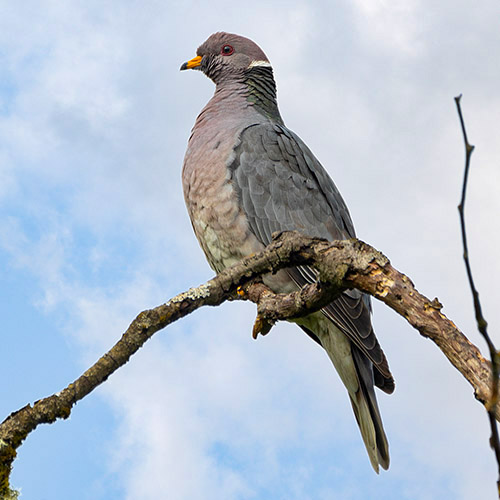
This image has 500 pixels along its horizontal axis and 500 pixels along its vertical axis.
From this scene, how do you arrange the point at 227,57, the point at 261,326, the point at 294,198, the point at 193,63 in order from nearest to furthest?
the point at 261,326 → the point at 294,198 → the point at 227,57 → the point at 193,63

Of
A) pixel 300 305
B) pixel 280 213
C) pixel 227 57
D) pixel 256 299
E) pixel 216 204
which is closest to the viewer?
pixel 300 305

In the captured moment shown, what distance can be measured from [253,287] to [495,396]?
104 inches

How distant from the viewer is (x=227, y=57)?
5887 millimetres

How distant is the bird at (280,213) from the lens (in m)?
4.59

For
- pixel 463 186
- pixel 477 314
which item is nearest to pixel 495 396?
pixel 477 314

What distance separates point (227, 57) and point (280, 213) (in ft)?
5.90

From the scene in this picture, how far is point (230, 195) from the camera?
4777 mm

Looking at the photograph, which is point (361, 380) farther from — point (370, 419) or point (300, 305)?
point (300, 305)

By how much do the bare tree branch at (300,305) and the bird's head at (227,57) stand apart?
119 inches

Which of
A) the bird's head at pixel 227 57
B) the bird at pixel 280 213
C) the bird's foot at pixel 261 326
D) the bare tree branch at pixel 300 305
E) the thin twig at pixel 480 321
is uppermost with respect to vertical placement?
the bird's head at pixel 227 57

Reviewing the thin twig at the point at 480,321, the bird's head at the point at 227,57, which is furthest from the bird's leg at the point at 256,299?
the bird's head at the point at 227,57

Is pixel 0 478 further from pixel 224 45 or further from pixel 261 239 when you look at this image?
pixel 224 45

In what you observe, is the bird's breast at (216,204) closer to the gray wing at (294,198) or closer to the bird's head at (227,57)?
the gray wing at (294,198)

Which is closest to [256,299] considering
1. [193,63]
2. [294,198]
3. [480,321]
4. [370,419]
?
[294,198]
